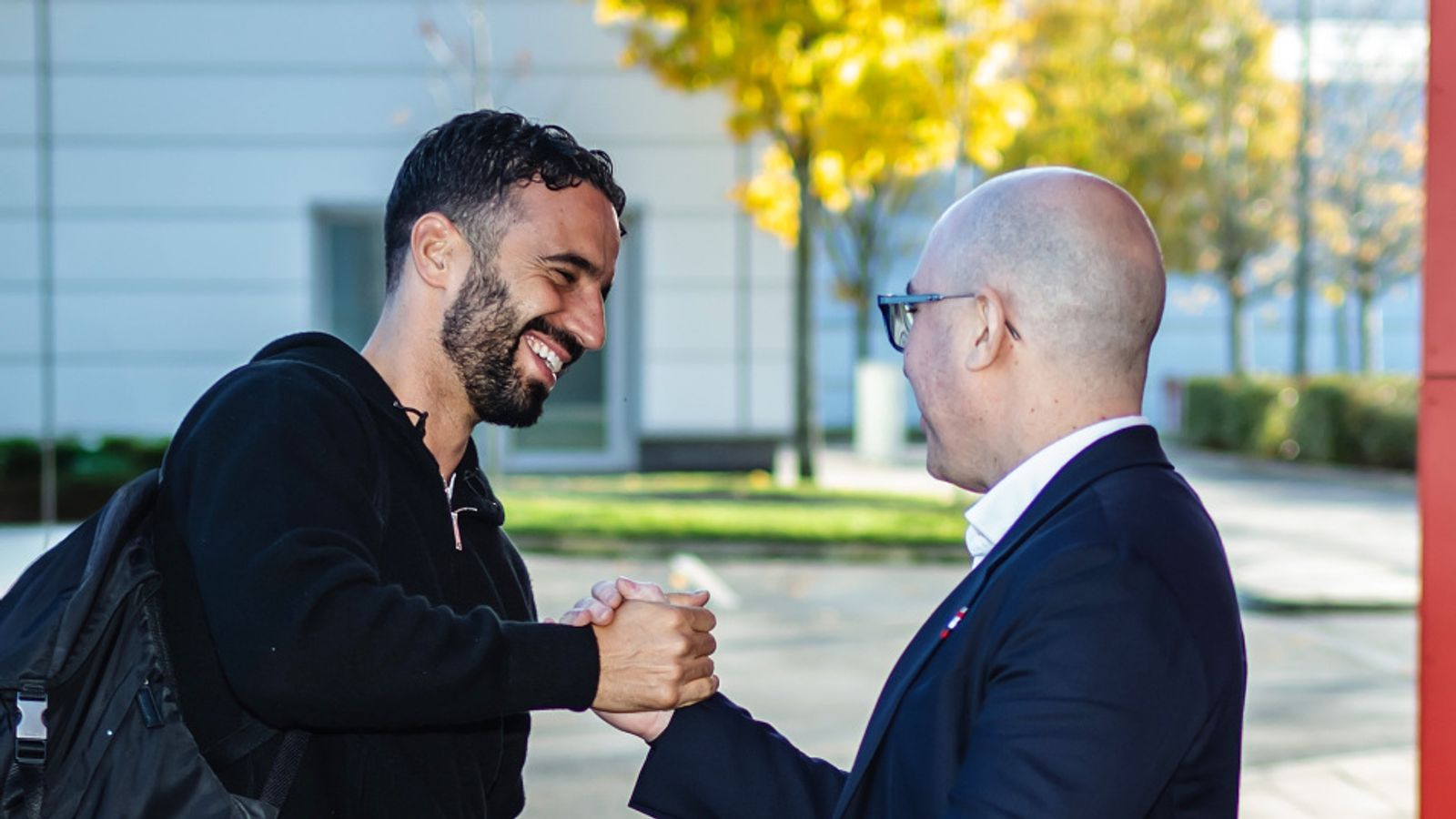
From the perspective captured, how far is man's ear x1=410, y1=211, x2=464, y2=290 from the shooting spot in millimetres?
2586

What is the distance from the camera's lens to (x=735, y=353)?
22234 mm

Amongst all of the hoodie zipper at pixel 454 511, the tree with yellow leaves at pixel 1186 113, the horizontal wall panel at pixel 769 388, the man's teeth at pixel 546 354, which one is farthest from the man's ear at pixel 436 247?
the tree with yellow leaves at pixel 1186 113

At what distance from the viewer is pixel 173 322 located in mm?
21391

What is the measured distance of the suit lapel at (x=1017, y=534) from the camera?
2.07 metres

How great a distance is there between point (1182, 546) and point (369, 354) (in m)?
1.28

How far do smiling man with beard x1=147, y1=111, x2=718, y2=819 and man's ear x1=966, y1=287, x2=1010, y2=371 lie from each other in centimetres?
63

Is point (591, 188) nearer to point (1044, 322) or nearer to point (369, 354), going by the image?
point (369, 354)

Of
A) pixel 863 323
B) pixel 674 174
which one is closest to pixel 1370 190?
pixel 863 323

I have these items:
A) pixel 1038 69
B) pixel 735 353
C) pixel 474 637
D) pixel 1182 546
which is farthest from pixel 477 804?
pixel 1038 69

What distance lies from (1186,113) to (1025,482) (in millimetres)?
33254

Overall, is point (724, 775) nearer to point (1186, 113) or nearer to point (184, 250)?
point (184, 250)

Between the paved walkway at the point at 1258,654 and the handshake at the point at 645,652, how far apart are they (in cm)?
455

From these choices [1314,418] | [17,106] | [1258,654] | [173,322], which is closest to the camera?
[1258,654]

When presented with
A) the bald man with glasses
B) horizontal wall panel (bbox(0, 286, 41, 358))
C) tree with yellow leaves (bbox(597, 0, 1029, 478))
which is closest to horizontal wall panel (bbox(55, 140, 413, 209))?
horizontal wall panel (bbox(0, 286, 41, 358))
